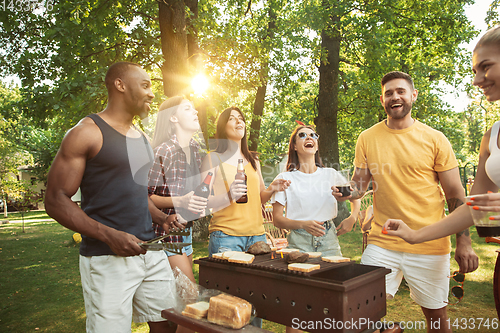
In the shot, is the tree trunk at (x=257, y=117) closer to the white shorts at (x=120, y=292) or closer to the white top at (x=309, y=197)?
the white top at (x=309, y=197)

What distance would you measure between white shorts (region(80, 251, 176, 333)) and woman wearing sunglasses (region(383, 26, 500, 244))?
1.69 metres

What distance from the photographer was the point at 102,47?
7871 mm

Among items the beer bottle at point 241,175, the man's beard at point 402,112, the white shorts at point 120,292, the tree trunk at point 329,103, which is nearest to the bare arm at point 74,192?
the white shorts at point 120,292

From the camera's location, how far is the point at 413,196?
2936 mm

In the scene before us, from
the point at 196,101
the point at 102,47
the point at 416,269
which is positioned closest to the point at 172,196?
the point at 416,269

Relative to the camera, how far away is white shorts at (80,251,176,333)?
2.05 metres

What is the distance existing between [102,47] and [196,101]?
9.27 ft

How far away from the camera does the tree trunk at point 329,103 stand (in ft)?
32.2

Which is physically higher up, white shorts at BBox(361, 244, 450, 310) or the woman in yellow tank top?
the woman in yellow tank top

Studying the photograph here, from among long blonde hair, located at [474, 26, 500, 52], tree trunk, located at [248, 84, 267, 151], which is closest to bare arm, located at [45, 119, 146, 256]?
long blonde hair, located at [474, 26, 500, 52]

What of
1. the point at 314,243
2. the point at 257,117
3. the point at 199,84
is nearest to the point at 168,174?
the point at 314,243

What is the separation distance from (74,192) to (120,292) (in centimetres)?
74

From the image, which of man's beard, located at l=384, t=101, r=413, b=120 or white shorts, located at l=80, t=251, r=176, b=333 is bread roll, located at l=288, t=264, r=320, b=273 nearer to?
white shorts, located at l=80, t=251, r=176, b=333

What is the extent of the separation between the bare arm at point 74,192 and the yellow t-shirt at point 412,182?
7.40 feet
